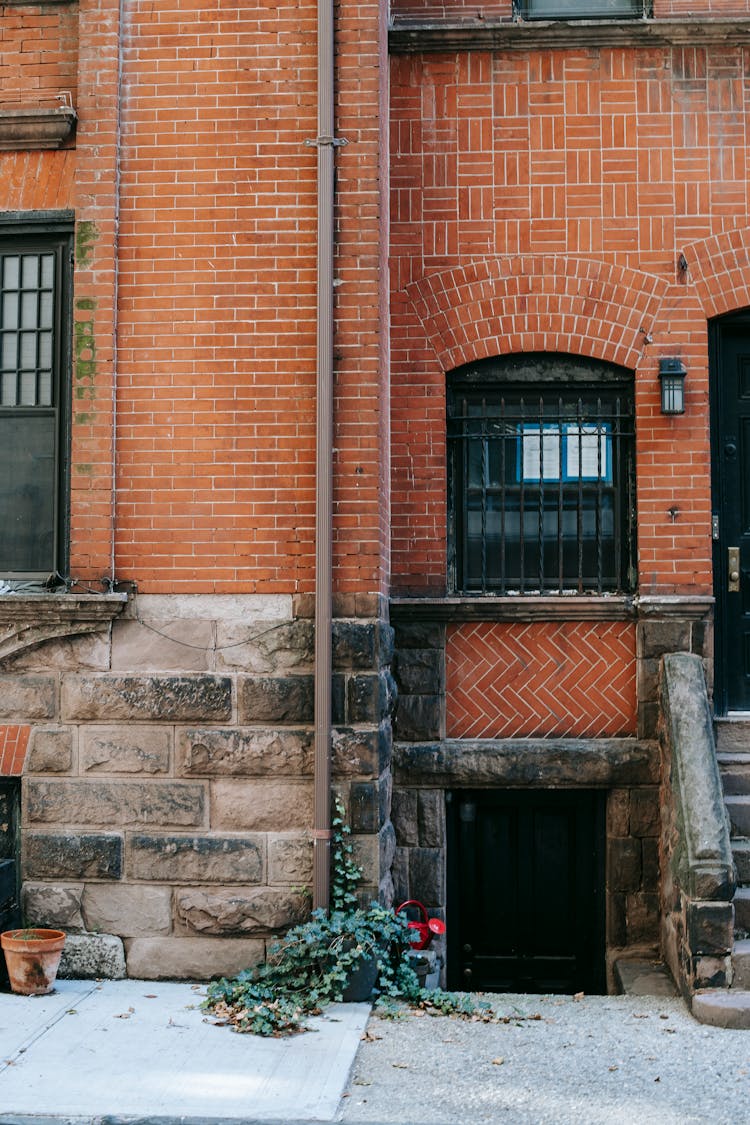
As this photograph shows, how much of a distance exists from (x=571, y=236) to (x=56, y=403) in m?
3.67

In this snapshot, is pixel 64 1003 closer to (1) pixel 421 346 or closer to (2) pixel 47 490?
(2) pixel 47 490

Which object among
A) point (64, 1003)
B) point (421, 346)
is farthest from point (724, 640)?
point (64, 1003)

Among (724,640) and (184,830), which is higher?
(724,640)

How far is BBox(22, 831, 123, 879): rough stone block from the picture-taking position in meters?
7.23

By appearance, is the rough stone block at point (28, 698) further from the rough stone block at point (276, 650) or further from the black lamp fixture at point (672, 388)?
the black lamp fixture at point (672, 388)

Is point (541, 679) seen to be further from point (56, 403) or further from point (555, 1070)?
point (56, 403)

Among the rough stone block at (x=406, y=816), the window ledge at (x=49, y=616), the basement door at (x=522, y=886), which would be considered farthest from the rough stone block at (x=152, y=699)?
the basement door at (x=522, y=886)

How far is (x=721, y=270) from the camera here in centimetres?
831

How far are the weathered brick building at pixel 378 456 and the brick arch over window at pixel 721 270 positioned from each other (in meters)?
0.02

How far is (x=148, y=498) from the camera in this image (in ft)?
24.5

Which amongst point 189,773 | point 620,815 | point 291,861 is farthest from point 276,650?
point 620,815

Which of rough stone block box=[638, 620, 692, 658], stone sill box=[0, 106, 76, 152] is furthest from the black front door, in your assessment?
stone sill box=[0, 106, 76, 152]

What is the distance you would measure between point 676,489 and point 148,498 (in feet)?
11.6

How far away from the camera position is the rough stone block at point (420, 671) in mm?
8227
